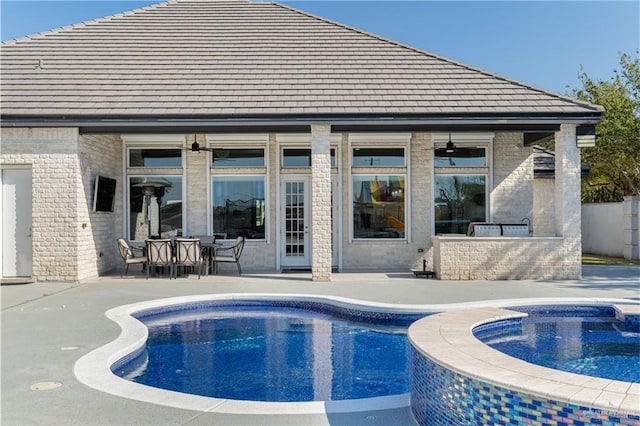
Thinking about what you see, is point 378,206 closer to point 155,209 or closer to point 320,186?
point 320,186

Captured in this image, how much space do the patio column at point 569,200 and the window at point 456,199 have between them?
2531mm

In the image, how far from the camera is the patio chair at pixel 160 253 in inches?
444

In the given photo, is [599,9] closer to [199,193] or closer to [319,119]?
[319,119]

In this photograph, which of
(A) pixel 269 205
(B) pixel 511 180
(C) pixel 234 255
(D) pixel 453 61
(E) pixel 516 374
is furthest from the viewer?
(B) pixel 511 180

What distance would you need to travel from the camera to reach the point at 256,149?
521 inches

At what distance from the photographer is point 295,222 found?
43.6ft

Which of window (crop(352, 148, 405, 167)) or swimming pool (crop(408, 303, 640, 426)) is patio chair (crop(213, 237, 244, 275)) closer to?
window (crop(352, 148, 405, 167))

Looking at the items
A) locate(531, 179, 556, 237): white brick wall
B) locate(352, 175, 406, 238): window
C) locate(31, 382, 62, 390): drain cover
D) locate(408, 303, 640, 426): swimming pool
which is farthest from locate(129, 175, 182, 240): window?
locate(408, 303, 640, 426): swimming pool

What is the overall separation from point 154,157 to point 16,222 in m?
3.61

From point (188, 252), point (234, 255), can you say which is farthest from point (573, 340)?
point (188, 252)

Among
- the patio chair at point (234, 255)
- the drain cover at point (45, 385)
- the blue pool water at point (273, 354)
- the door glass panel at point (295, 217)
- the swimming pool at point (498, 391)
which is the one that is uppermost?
the door glass panel at point (295, 217)

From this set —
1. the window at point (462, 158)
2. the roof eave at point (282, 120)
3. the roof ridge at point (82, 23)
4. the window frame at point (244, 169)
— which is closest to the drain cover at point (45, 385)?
the roof eave at point (282, 120)

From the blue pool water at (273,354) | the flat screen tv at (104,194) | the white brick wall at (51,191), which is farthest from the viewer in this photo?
the flat screen tv at (104,194)

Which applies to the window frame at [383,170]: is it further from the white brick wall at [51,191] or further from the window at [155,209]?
the white brick wall at [51,191]
